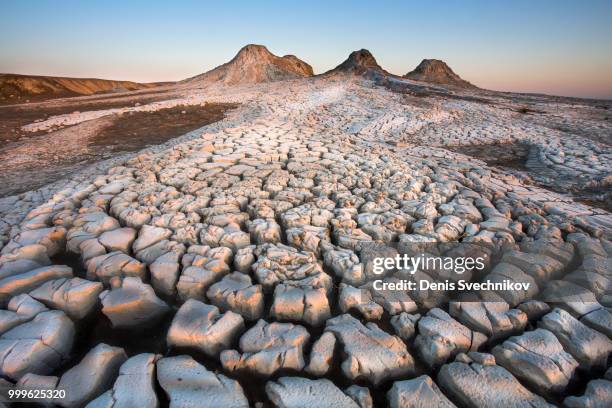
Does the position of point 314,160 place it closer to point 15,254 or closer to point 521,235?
point 521,235

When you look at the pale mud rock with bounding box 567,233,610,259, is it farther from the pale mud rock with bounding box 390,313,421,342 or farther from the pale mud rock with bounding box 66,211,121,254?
the pale mud rock with bounding box 66,211,121,254

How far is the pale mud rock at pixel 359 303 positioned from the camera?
1678 millimetres

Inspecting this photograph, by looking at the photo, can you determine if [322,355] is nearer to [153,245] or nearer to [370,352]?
[370,352]

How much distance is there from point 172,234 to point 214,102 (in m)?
9.00

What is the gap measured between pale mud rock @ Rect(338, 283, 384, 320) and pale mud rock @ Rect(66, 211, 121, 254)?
1807mm

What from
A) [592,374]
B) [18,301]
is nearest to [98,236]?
[18,301]

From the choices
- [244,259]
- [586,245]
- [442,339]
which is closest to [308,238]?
[244,259]

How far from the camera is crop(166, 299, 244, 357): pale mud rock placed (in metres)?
1.53

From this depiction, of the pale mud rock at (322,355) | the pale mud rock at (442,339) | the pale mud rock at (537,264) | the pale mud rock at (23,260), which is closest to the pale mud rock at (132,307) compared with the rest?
the pale mud rock at (23,260)

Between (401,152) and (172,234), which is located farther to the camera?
(401,152)

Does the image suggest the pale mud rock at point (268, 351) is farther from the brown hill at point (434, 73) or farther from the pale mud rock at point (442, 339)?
the brown hill at point (434, 73)

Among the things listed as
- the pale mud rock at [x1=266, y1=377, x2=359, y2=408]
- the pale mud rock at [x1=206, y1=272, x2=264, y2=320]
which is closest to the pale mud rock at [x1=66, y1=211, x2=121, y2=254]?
the pale mud rock at [x1=206, y1=272, x2=264, y2=320]

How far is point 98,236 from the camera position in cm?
232

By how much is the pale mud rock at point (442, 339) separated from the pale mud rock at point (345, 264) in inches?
16.8
